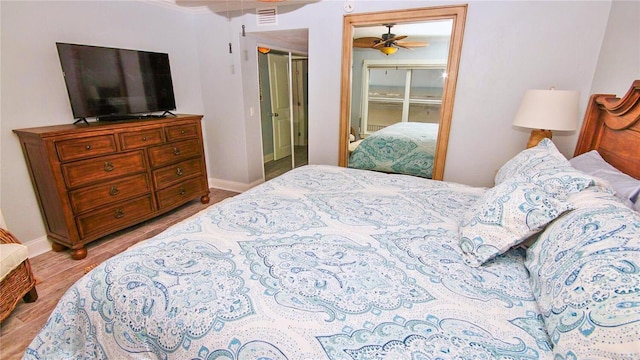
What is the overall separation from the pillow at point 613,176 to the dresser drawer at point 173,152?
11.1 feet

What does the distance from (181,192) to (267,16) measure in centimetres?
220

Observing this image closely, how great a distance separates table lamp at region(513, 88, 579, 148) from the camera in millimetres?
2004

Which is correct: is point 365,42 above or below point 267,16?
below

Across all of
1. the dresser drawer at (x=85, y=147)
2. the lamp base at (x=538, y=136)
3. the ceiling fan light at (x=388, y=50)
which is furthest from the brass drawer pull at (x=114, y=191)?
the lamp base at (x=538, y=136)

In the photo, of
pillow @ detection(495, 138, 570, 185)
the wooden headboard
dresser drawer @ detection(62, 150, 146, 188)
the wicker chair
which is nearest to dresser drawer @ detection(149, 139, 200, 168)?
dresser drawer @ detection(62, 150, 146, 188)

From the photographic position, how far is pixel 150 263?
3.78ft

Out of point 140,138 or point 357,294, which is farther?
point 140,138

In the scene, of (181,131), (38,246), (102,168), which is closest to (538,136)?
(181,131)

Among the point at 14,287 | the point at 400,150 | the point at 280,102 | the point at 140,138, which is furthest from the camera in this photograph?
the point at 280,102

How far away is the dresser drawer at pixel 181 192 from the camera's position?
3129 millimetres

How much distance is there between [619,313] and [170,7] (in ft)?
14.0

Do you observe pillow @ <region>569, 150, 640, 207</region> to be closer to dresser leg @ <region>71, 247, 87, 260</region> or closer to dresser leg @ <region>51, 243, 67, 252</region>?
dresser leg @ <region>71, 247, 87, 260</region>

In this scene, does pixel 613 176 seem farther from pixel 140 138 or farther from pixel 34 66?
pixel 34 66

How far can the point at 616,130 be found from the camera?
1604mm
